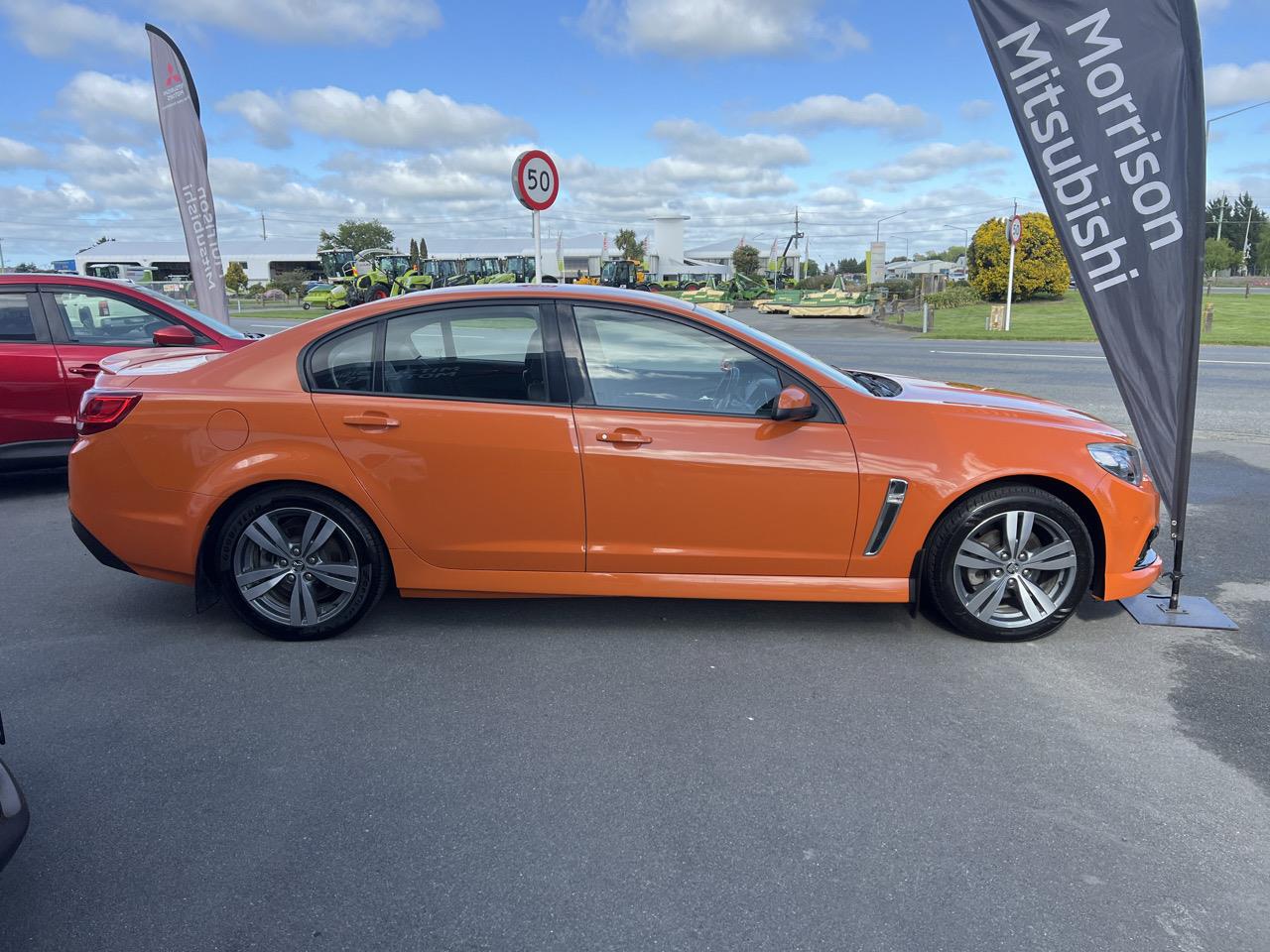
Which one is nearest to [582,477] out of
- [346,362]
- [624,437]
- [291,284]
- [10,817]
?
[624,437]

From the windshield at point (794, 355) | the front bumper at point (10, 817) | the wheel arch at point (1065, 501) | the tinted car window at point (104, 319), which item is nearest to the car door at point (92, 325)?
the tinted car window at point (104, 319)

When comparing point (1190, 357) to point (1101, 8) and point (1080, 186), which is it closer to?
Answer: point (1080, 186)

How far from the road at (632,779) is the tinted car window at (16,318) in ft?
9.92

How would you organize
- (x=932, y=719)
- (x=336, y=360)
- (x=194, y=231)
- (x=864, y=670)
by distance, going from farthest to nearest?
(x=194, y=231) → (x=336, y=360) → (x=864, y=670) → (x=932, y=719)

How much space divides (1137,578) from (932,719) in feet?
4.62

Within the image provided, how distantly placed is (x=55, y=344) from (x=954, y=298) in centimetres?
3840

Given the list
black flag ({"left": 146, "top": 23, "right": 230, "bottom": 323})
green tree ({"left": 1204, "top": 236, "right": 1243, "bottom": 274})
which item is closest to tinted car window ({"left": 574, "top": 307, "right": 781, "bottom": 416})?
black flag ({"left": 146, "top": 23, "right": 230, "bottom": 323})

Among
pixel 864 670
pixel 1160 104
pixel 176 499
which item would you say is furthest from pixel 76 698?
pixel 1160 104

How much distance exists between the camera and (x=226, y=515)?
4.11 meters

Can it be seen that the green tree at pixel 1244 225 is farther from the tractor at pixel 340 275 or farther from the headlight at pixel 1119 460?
the headlight at pixel 1119 460

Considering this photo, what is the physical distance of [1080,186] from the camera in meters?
4.27

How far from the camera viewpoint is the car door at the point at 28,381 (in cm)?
677

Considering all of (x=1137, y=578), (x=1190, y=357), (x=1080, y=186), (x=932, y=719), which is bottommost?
(x=932, y=719)

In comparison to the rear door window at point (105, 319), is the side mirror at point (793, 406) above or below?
below
